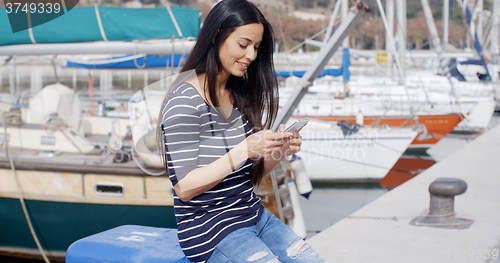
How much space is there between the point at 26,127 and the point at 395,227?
550 centimetres

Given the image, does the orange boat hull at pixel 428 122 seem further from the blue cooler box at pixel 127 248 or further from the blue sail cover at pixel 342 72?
the blue cooler box at pixel 127 248

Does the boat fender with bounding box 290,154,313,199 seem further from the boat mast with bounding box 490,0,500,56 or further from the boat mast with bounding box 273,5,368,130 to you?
the boat mast with bounding box 490,0,500,56

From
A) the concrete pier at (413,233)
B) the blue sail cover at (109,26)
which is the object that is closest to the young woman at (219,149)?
the concrete pier at (413,233)

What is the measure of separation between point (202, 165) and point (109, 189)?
443 cm

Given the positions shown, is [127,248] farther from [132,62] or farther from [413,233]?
[132,62]

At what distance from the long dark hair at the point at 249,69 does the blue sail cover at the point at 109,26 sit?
440 centimetres

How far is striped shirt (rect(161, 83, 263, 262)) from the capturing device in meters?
1.38

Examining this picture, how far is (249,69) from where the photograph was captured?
179 centimetres

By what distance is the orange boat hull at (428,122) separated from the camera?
11.8 metres

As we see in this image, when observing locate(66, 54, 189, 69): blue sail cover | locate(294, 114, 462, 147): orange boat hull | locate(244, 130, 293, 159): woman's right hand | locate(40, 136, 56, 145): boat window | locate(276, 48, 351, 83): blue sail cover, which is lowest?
locate(294, 114, 462, 147): orange boat hull

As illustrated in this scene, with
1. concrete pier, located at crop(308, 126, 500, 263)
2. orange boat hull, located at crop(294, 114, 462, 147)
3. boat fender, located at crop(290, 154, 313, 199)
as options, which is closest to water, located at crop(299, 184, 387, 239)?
orange boat hull, located at crop(294, 114, 462, 147)

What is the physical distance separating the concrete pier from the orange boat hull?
6683mm

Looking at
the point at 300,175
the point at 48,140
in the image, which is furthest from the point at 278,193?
the point at 48,140

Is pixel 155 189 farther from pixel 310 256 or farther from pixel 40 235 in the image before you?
pixel 310 256
